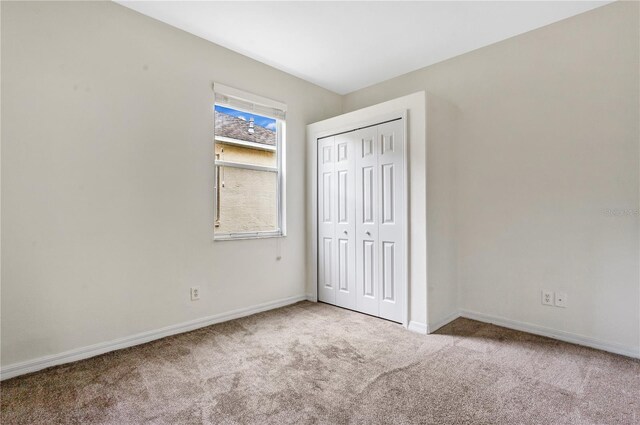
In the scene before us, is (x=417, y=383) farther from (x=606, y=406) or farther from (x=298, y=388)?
(x=606, y=406)

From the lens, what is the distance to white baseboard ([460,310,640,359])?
2.45 m

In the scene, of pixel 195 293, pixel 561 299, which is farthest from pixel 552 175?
pixel 195 293

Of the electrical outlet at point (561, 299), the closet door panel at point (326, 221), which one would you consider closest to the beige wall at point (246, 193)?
the closet door panel at point (326, 221)

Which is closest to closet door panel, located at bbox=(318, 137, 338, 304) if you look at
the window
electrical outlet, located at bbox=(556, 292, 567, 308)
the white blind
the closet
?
the closet

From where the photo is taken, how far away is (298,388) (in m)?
2.00

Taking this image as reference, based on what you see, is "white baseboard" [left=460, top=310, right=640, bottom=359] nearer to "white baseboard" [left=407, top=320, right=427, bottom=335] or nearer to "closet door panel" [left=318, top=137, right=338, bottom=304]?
"white baseboard" [left=407, top=320, right=427, bottom=335]

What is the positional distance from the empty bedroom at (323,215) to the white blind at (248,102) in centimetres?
3

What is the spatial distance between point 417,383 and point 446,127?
232 cm

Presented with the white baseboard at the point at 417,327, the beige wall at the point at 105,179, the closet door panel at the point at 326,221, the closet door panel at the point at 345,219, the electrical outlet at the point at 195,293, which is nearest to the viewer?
the beige wall at the point at 105,179

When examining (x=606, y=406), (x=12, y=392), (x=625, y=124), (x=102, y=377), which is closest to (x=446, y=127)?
(x=625, y=124)

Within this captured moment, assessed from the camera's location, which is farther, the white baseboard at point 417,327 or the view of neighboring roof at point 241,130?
the view of neighboring roof at point 241,130

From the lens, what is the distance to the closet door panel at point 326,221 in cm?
375

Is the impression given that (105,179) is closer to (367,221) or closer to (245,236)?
(245,236)

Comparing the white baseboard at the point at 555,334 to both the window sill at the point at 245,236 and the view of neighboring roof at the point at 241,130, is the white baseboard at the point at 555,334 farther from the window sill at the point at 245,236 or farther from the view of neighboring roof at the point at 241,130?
the view of neighboring roof at the point at 241,130
